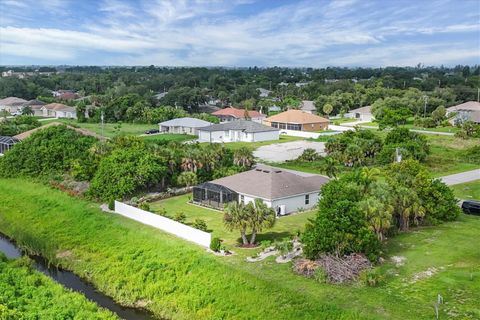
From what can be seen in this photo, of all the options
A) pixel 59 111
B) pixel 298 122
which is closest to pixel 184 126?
pixel 298 122

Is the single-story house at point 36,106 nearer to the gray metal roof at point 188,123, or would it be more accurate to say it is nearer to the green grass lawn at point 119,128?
the green grass lawn at point 119,128

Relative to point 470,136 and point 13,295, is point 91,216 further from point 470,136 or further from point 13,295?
point 470,136

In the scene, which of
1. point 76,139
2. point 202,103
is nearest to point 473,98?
point 202,103

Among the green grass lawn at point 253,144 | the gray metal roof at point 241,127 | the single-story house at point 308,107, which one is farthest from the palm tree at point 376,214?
the single-story house at point 308,107

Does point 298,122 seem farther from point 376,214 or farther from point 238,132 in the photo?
point 376,214

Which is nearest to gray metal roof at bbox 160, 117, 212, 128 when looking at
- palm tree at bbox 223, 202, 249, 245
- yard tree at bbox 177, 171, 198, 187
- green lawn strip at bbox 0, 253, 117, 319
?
yard tree at bbox 177, 171, 198, 187

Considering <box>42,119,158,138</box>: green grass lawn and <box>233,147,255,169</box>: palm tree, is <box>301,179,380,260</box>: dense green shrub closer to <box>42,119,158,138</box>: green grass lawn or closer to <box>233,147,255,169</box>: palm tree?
<box>233,147,255,169</box>: palm tree
